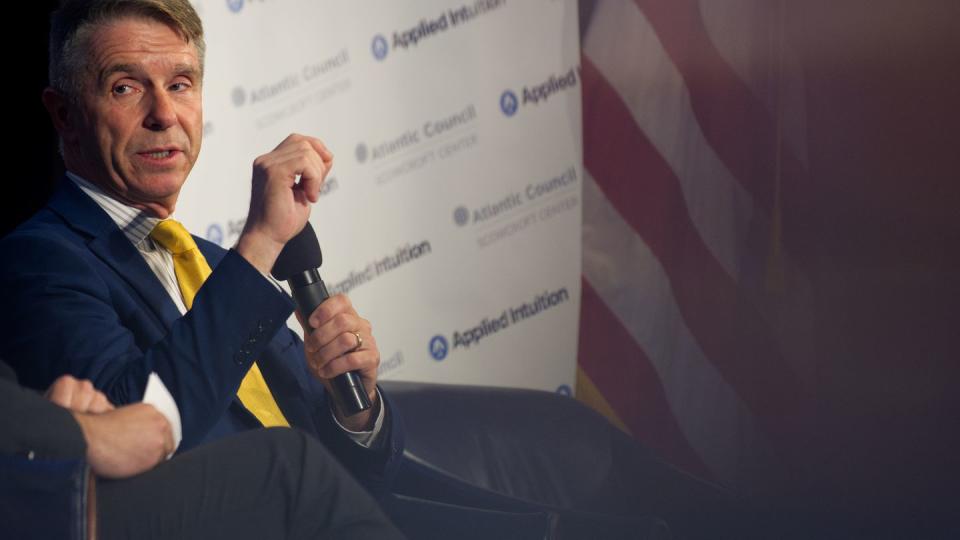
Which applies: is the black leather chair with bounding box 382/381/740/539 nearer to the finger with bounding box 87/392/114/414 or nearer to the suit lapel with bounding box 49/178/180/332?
the suit lapel with bounding box 49/178/180/332

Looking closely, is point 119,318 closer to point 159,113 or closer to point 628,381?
point 159,113

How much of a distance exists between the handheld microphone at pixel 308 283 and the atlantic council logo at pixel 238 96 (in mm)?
965

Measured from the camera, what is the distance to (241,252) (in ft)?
4.20

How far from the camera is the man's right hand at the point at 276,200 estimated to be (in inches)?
50.7

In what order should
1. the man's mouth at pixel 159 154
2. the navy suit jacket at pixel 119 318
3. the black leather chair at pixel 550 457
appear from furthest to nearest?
the black leather chair at pixel 550 457 → the man's mouth at pixel 159 154 → the navy suit jacket at pixel 119 318

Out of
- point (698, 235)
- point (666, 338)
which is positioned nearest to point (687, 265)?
point (698, 235)

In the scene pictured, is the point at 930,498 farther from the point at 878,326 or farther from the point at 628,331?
the point at 628,331

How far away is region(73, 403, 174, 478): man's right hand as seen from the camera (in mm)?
1023

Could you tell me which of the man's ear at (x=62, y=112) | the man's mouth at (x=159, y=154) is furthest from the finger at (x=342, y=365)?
the man's ear at (x=62, y=112)

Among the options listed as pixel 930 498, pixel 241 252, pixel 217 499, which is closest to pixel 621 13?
pixel 930 498

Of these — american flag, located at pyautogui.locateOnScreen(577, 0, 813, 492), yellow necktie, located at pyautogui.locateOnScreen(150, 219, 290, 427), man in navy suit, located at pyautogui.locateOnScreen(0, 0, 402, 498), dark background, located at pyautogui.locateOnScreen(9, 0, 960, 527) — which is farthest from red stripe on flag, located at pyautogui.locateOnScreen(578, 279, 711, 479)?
yellow necktie, located at pyautogui.locateOnScreen(150, 219, 290, 427)

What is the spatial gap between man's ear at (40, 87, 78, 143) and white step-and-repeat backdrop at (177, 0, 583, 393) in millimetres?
660

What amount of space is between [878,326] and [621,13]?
100cm

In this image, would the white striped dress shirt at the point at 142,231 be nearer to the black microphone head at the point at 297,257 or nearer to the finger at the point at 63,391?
the black microphone head at the point at 297,257
